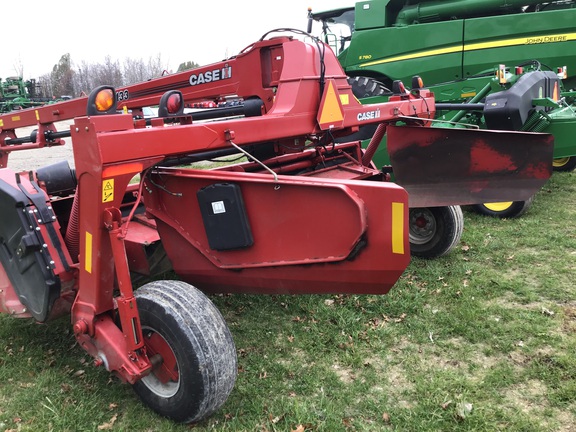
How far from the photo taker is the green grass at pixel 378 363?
8.43 ft

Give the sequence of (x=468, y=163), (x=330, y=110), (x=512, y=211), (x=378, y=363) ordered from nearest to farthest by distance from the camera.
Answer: (x=378, y=363) < (x=330, y=110) < (x=468, y=163) < (x=512, y=211)

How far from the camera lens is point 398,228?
2.26 meters

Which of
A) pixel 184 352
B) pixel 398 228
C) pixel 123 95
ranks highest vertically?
pixel 123 95

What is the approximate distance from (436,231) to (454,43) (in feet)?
15.6

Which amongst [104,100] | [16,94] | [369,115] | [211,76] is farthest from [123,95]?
[16,94]

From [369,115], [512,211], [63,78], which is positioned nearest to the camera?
[369,115]

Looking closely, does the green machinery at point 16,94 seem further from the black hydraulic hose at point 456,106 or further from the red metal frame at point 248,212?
the red metal frame at point 248,212

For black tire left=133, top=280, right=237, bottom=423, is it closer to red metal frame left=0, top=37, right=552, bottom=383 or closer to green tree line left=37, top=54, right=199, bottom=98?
red metal frame left=0, top=37, right=552, bottom=383

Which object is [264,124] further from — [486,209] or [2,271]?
[486,209]

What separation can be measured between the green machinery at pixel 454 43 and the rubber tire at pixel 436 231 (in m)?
2.61

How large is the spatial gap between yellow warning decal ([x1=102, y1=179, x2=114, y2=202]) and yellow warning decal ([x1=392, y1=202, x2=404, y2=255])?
130 centimetres

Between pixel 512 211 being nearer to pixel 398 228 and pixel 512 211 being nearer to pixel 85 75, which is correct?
pixel 398 228

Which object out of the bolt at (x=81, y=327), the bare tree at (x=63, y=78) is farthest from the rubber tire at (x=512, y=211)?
the bare tree at (x=63, y=78)

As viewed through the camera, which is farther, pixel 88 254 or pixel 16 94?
pixel 16 94
